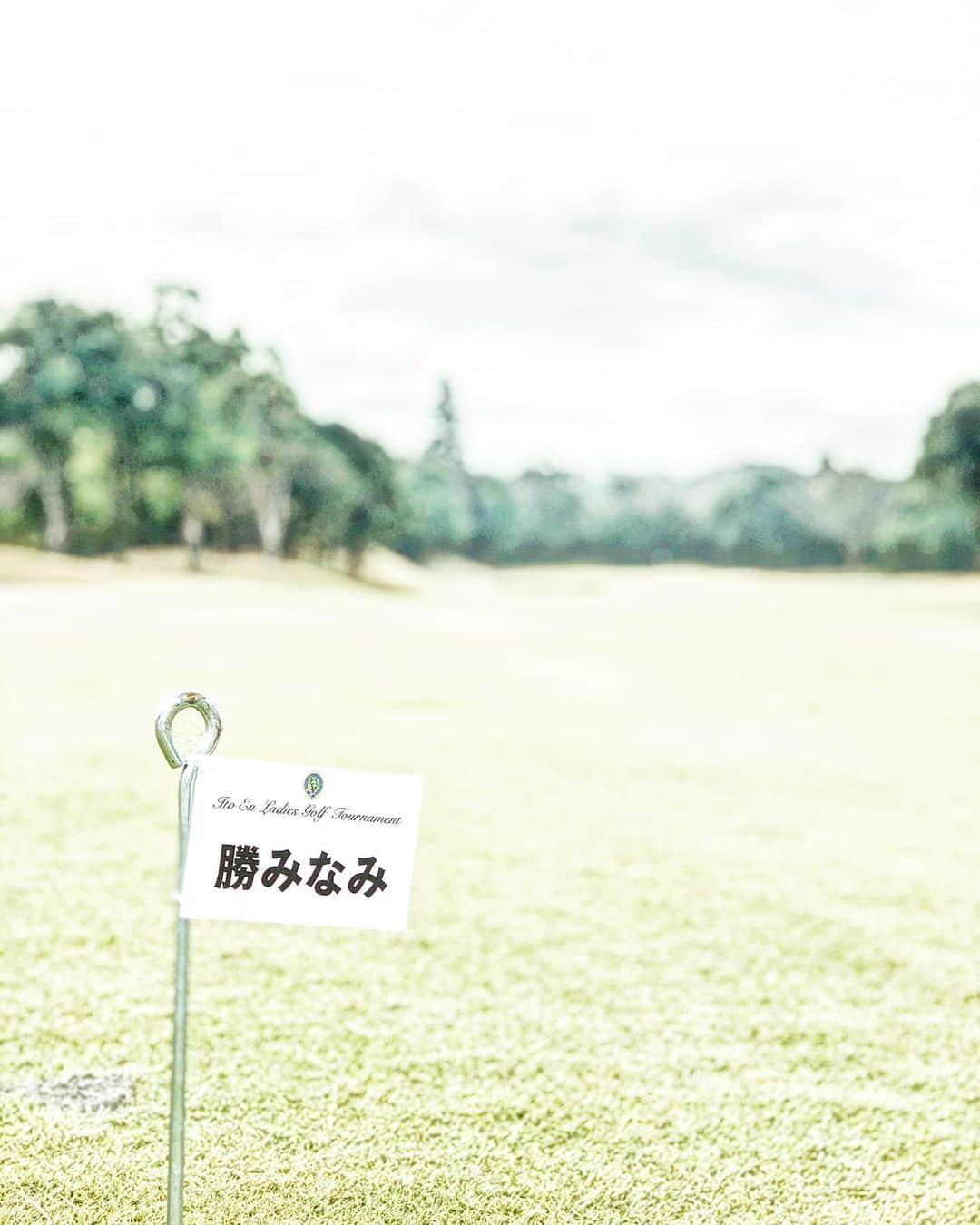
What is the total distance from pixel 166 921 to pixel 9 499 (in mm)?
39521

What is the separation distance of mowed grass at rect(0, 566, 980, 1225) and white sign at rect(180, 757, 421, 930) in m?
1.00

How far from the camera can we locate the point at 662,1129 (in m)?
2.83

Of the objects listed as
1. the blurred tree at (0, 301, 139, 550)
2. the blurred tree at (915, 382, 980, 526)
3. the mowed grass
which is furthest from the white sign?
the blurred tree at (0, 301, 139, 550)

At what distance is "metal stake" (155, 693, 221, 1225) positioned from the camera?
1.78m

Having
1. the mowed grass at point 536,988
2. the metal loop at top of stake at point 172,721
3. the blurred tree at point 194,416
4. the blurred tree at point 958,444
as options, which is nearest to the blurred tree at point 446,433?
Answer: the blurred tree at point 194,416

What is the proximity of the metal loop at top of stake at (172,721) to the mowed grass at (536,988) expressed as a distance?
3.80ft

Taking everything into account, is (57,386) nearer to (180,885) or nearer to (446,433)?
(180,885)

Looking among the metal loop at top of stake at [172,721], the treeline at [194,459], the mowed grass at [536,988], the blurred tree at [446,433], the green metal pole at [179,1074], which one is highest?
the blurred tree at [446,433]

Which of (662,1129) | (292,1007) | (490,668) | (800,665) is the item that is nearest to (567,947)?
(292,1007)

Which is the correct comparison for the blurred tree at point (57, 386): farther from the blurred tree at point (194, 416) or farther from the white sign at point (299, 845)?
the white sign at point (299, 845)

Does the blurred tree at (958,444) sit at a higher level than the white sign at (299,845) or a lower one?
higher

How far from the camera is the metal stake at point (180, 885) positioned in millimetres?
1778

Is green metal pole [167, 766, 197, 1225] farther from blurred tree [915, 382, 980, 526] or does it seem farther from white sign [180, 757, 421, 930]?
blurred tree [915, 382, 980, 526]

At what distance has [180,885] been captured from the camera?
1755mm
